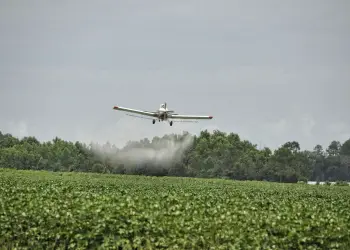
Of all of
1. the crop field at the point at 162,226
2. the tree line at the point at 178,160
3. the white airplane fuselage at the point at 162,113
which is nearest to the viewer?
the crop field at the point at 162,226

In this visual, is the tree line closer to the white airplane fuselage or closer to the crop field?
the white airplane fuselage

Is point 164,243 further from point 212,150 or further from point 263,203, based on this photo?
point 212,150

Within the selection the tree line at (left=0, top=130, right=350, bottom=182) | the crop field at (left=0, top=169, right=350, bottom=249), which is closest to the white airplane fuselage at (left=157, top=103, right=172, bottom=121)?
the tree line at (left=0, top=130, right=350, bottom=182)

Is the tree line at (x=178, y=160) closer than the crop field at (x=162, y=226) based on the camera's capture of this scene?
No

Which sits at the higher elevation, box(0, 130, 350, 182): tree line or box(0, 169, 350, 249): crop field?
box(0, 130, 350, 182): tree line

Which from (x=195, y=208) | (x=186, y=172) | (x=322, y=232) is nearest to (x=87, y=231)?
(x=195, y=208)

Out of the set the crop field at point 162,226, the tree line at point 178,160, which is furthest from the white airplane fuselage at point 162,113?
the crop field at point 162,226

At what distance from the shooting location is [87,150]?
145 m

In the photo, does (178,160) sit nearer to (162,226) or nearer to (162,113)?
(162,113)

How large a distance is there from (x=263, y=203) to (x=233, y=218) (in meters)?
6.28

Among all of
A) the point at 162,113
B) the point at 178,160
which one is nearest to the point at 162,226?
the point at 162,113

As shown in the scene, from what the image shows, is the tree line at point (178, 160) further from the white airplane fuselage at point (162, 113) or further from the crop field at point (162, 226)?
the crop field at point (162, 226)

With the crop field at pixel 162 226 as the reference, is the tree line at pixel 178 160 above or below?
above

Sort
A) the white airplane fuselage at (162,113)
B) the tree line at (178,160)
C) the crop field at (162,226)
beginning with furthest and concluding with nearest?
the tree line at (178,160) < the white airplane fuselage at (162,113) < the crop field at (162,226)
